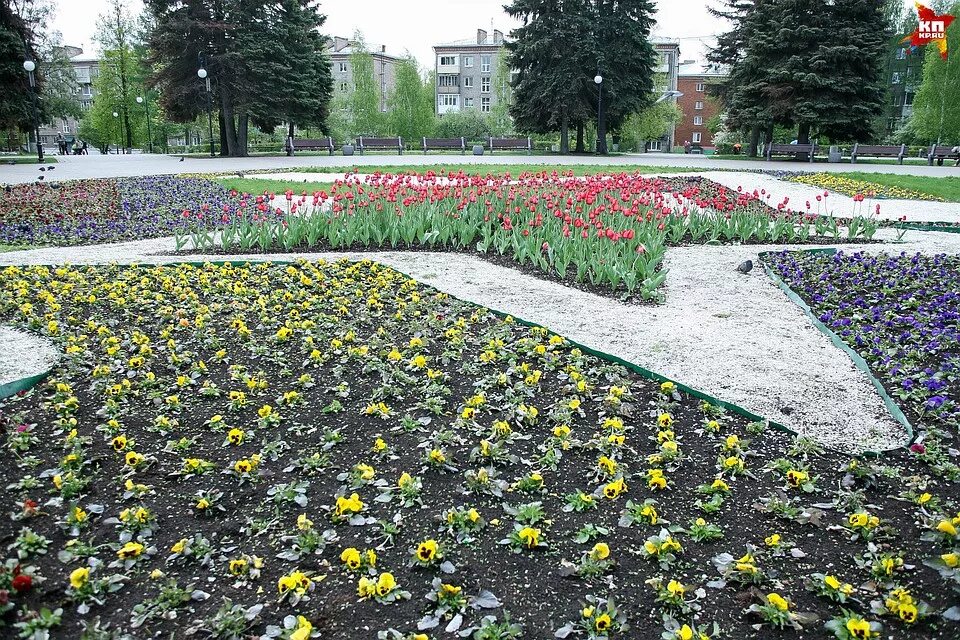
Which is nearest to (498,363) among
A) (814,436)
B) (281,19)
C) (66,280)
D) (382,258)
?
(814,436)

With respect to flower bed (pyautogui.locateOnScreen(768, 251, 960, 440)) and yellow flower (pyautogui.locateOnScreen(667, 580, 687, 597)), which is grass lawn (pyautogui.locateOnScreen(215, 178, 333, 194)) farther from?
yellow flower (pyautogui.locateOnScreen(667, 580, 687, 597))

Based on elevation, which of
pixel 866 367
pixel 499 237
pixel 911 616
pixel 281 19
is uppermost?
pixel 281 19

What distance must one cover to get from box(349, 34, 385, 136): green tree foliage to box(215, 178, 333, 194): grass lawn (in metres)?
30.6

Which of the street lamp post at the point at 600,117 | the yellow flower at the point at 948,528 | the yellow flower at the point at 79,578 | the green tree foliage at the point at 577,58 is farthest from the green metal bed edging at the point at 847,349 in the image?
the green tree foliage at the point at 577,58

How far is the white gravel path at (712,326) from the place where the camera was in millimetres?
3520

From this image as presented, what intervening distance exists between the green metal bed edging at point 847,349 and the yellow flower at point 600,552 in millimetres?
1722

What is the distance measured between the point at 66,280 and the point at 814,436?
234 inches

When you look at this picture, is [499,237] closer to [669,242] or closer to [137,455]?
[669,242]

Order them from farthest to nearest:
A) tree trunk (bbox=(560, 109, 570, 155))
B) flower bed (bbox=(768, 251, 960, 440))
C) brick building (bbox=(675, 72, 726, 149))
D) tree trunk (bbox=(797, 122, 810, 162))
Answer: brick building (bbox=(675, 72, 726, 149))
tree trunk (bbox=(560, 109, 570, 155))
tree trunk (bbox=(797, 122, 810, 162))
flower bed (bbox=(768, 251, 960, 440))

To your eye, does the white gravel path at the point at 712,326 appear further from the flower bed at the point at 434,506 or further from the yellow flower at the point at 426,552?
the yellow flower at the point at 426,552

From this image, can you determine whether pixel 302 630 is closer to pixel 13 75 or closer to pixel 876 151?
pixel 876 151

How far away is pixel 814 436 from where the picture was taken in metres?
3.22

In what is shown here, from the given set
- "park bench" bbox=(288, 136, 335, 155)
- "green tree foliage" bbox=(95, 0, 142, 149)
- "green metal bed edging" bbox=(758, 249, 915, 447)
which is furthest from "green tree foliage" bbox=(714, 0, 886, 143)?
"green tree foliage" bbox=(95, 0, 142, 149)

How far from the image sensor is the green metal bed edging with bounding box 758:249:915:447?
338cm
